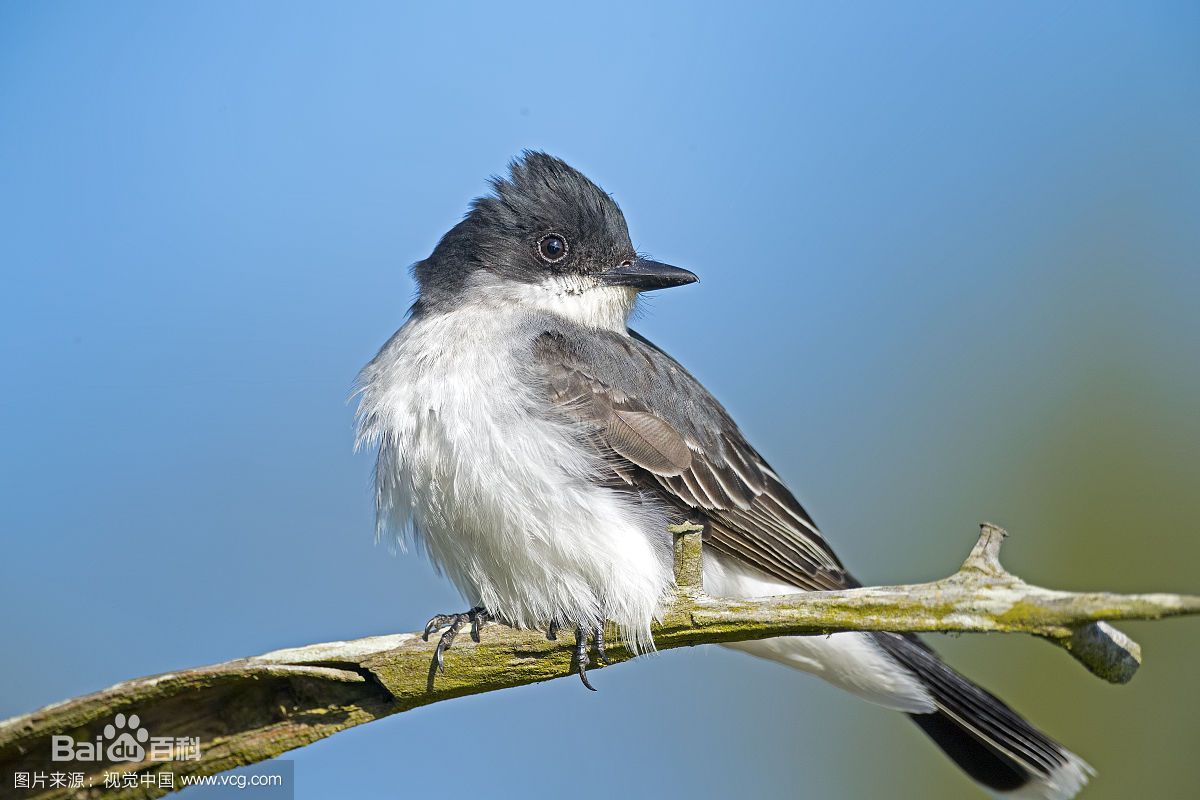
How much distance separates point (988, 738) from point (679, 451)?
169 centimetres

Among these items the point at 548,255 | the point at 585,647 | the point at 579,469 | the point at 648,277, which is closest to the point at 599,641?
the point at 585,647

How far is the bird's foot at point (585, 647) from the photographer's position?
3.56 m

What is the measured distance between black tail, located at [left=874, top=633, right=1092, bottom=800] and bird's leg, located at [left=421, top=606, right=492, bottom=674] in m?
1.65

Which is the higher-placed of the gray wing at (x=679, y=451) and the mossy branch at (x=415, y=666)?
the gray wing at (x=679, y=451)

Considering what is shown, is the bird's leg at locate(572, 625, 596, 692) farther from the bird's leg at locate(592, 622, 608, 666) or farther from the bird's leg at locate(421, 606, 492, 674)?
the bird's leg at locate(421, 606, 492, 674)

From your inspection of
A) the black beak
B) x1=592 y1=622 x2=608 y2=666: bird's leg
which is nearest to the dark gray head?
the black beak

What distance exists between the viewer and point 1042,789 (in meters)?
4.28

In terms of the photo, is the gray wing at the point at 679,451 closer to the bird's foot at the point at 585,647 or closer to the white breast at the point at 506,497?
the white breast at the point at 506,497

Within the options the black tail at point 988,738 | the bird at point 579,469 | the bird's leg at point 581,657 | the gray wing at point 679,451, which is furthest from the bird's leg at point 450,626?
the black tail at point 988,738

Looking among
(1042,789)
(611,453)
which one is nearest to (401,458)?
(611,453)

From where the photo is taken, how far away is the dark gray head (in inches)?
182

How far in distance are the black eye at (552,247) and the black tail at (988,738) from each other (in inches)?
82.8

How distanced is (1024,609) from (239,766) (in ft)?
7.40

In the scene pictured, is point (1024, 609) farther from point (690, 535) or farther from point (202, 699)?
point (202, 699)
